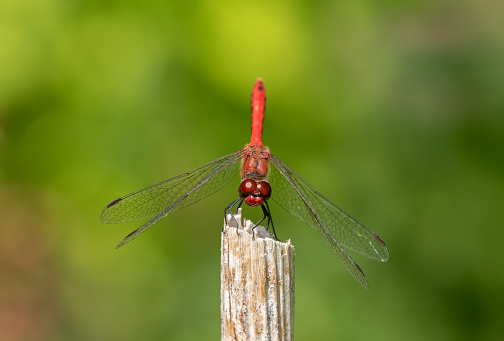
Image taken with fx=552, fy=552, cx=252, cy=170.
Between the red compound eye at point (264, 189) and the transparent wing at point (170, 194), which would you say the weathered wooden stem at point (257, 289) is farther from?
the transparent wing at point (170, 194)

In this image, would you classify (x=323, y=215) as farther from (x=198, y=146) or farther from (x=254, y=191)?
(x=198, y=146)

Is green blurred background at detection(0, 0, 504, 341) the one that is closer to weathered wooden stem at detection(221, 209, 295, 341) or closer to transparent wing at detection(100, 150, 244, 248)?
transparent wing at detection(100, 150, 244, 248)

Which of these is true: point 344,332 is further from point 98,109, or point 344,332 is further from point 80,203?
point 98,109

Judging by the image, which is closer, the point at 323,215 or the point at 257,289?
the point at 257,289

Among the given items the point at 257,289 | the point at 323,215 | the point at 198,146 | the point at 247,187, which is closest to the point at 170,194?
the point at 247,187

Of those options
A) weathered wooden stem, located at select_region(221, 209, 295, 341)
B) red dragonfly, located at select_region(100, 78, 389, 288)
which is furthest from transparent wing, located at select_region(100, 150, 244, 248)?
weathered wooden stem, located at select_region(221, 209, 295, 341)

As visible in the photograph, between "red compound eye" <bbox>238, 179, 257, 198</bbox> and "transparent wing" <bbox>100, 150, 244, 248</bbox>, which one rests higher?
"transparent wing" <bbox>100, 150, 244, 248</bbox>

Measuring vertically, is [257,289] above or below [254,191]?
below
